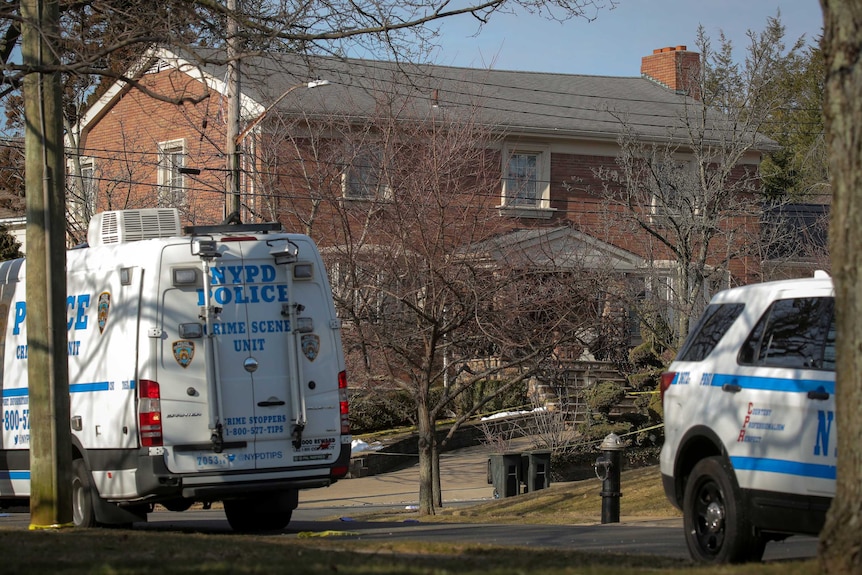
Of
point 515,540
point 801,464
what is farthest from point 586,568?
point 515,540

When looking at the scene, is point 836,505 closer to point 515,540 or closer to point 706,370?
point 706,370

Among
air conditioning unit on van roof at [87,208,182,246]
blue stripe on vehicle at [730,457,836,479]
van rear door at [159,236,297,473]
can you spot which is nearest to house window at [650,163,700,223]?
air conditioning unit on van roof at [87,208,182,246]

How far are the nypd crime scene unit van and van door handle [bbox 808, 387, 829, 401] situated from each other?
16.5 ft

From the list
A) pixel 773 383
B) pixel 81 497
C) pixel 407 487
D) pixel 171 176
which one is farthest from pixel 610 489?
pixel 171 176

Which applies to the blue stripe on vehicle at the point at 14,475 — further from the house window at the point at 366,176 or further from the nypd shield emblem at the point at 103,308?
the house window at the point at 366,176

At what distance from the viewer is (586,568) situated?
6703 millimetres

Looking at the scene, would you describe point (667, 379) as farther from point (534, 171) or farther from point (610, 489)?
point (534, 171)

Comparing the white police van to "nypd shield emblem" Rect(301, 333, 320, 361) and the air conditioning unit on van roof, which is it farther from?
the air conditioning unit on van roof

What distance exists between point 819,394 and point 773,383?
1.24 ft

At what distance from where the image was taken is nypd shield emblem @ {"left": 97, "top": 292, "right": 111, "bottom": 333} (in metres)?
10.8

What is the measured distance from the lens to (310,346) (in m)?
10.8

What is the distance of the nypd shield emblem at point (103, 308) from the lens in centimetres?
1076

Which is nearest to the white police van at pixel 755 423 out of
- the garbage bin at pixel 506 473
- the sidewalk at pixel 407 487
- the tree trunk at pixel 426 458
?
the tree trunk at pixel 426 458

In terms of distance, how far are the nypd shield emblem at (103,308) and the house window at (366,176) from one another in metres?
7.49
